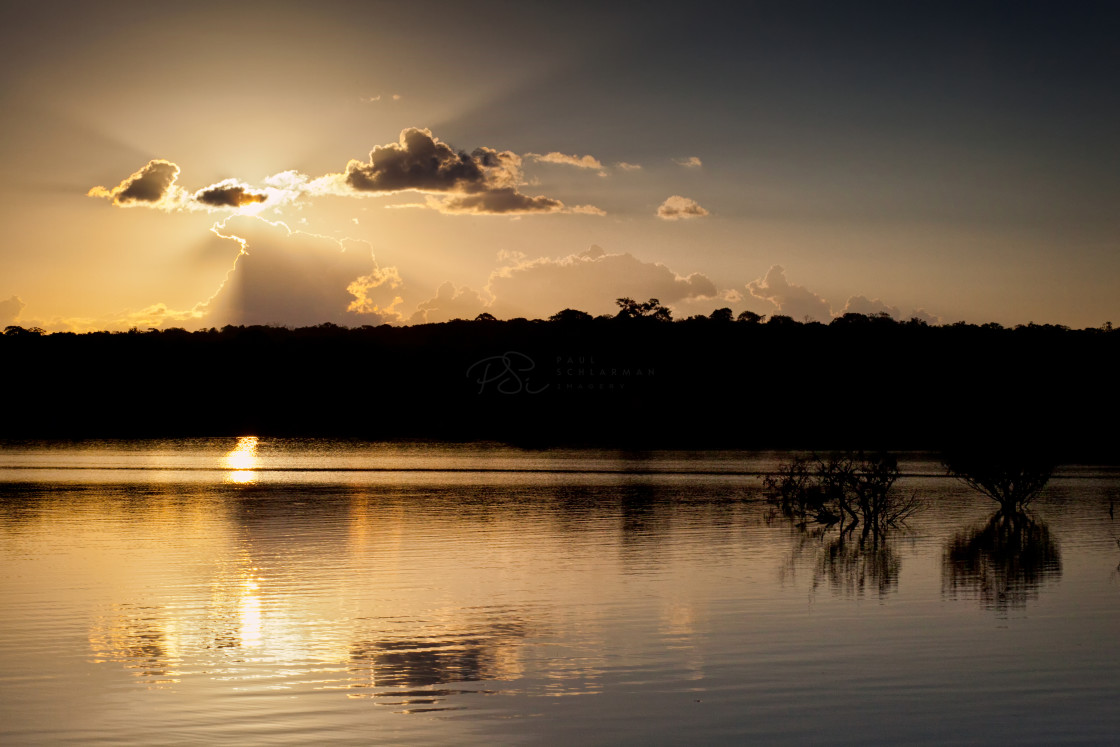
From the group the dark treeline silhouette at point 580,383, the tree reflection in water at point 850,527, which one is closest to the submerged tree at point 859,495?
the tree reflection in water at point 850,527

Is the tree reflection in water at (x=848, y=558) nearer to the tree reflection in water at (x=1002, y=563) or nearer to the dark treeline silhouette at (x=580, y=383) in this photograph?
the tree reflection in water at (x=1002, y=563)

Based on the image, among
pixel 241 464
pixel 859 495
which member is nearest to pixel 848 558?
pixel 859 495

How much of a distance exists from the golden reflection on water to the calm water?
57.8ft

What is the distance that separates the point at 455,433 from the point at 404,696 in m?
116

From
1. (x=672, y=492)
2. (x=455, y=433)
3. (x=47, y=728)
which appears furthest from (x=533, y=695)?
(x=455, y=433)

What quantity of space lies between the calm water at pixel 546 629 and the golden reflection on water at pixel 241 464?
17.6 meters

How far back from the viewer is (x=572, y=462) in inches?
2827

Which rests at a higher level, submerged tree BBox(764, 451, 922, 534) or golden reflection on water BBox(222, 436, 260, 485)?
submerged tree BBox(764, 451, 922, 534)

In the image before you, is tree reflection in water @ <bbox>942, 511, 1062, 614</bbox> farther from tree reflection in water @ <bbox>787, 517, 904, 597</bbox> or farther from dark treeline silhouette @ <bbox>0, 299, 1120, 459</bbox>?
dark treeline silhouette @ <bbox>0, 299, 1120, 459</bbox>

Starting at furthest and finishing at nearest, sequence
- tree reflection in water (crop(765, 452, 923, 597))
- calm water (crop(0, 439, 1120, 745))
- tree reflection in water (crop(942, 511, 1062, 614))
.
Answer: tree reflection in water (crop(765, 452, 923, 597)) < tree reflection in water (crop(942, 511, 1062, 614)) < calm water (crop(0, 439, 1120, 745))

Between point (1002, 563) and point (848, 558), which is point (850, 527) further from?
point (1002, 563)

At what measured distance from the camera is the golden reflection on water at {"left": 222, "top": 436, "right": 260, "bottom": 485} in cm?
Answer: 5259

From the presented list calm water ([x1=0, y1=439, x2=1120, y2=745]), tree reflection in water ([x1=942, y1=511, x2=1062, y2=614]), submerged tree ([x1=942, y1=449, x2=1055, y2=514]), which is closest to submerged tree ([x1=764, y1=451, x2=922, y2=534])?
calm water ([x1=0, y1=439, x2=1120, y2=745])

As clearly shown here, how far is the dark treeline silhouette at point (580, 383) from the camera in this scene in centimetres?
11869
